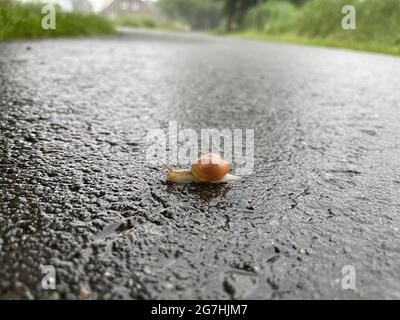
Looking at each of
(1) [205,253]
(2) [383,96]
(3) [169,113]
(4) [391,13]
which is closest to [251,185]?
(1) [205,253]

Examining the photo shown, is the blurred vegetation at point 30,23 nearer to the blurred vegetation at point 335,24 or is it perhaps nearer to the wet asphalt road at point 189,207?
the wet asphalt road at point 189,207

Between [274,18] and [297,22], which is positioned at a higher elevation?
[274,18]

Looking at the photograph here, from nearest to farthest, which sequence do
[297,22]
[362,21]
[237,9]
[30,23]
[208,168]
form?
1. [208,168]
2. [30,23]
3. [362,21]
4. [297,22]
5. [237,9]

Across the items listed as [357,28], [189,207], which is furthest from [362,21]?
[189,207]

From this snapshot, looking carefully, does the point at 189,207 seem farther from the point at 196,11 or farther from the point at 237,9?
the point at 196,11

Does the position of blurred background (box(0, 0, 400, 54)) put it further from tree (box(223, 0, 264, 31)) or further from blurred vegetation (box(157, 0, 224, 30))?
blurred vegetation (box(157, 0, 224, 30))

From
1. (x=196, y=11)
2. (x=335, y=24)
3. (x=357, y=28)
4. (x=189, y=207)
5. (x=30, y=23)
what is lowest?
(x=189, y=207)
